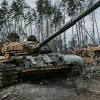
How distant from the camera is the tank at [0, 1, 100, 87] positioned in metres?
16.7

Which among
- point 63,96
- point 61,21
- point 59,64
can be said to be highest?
point 61,21

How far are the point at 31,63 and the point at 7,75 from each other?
1400mm

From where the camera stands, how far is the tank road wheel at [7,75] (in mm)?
16447

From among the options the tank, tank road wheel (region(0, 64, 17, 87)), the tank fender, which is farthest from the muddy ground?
the tank fender

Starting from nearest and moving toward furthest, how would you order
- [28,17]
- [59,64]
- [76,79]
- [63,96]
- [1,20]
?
[63,96]
[59,64]
[76,79]
[1,20]
[28,17]

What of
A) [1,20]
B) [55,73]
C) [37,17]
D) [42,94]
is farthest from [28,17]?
[42,94]

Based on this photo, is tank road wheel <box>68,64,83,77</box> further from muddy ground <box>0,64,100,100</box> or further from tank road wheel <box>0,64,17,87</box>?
tank road wheel <box>0,64,17,87</box>

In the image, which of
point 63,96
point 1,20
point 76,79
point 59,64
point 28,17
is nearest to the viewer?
point 63,96

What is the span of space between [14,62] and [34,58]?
1.02 metres

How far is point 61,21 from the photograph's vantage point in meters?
57.2

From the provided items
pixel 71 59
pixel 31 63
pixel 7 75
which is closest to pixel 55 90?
pixel 31 63

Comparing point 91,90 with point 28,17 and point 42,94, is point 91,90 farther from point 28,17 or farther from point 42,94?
point 28,17

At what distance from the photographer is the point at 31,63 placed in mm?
17250

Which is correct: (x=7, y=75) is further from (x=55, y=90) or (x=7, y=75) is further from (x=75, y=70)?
(x=75, y=70)
